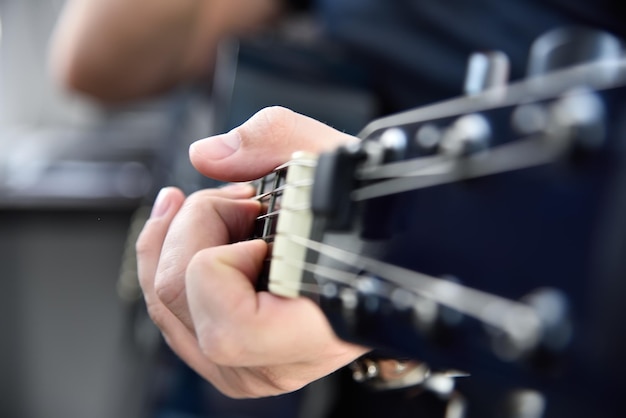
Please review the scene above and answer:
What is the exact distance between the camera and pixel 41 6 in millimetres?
1809

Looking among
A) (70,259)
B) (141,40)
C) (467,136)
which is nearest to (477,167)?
(467,136)

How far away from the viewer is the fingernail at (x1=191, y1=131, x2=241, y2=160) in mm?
369

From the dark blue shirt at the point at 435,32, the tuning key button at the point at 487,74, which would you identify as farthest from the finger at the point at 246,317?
the dark blue shirt at the point at 435,32

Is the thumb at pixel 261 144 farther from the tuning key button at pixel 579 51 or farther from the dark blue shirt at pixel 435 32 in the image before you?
the dark blue shirt at pixel 435 32

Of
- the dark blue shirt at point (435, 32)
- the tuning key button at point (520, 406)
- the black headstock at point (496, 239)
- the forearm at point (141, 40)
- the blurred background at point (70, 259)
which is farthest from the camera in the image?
the blurred background at point (70, 259)

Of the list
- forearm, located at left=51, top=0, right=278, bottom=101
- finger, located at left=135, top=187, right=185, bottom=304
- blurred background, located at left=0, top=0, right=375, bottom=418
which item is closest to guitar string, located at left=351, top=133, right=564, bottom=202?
finger, located at left=135, top=187, right=185, bottom=304

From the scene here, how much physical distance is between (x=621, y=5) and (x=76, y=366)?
51.0 inches

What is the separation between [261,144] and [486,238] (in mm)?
125

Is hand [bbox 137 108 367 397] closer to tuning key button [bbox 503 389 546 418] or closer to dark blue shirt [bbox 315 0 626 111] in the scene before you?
tuning key button [bbox 503 389 546 418]

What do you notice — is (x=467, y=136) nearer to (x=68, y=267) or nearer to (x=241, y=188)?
(x=241, y=188)

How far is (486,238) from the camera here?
0.27 m

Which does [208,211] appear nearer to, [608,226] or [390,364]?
[390,364]

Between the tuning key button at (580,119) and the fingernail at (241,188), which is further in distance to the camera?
the fingernail at (241,188)

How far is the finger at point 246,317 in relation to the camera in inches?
13.0
